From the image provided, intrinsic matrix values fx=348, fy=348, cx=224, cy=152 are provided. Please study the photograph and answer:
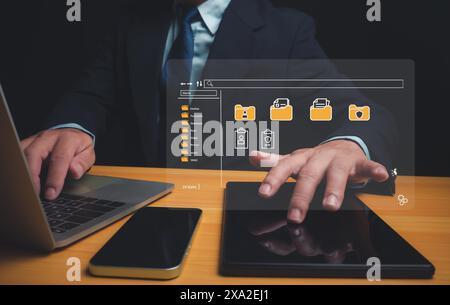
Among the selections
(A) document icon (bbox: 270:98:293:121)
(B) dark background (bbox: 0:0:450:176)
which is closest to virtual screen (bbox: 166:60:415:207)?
(A) document icon (bbox: 270:98:293:121)

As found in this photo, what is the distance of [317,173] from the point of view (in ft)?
1.36

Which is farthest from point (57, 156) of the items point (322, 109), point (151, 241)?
point (322, 109)

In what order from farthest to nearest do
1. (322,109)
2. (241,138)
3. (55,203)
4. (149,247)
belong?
(322,109) < (241,138) < (55,203) < (149,247)

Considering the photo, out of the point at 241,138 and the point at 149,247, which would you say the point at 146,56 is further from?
the point at 149,247

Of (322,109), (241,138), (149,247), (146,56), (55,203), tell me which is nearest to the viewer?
(149,247)

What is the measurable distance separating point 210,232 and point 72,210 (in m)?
0.15

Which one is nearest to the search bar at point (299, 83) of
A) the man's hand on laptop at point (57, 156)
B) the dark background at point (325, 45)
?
the dark background at point (325, 45)

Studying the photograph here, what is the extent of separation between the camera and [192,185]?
0.53 m

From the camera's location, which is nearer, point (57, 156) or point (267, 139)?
point (57, 156)

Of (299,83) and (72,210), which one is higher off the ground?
(299,83)

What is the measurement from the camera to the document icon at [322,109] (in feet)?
2.23

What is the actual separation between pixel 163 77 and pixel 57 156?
0.38 meters

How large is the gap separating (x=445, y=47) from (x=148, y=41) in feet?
2.45

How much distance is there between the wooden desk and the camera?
0.26 metres
